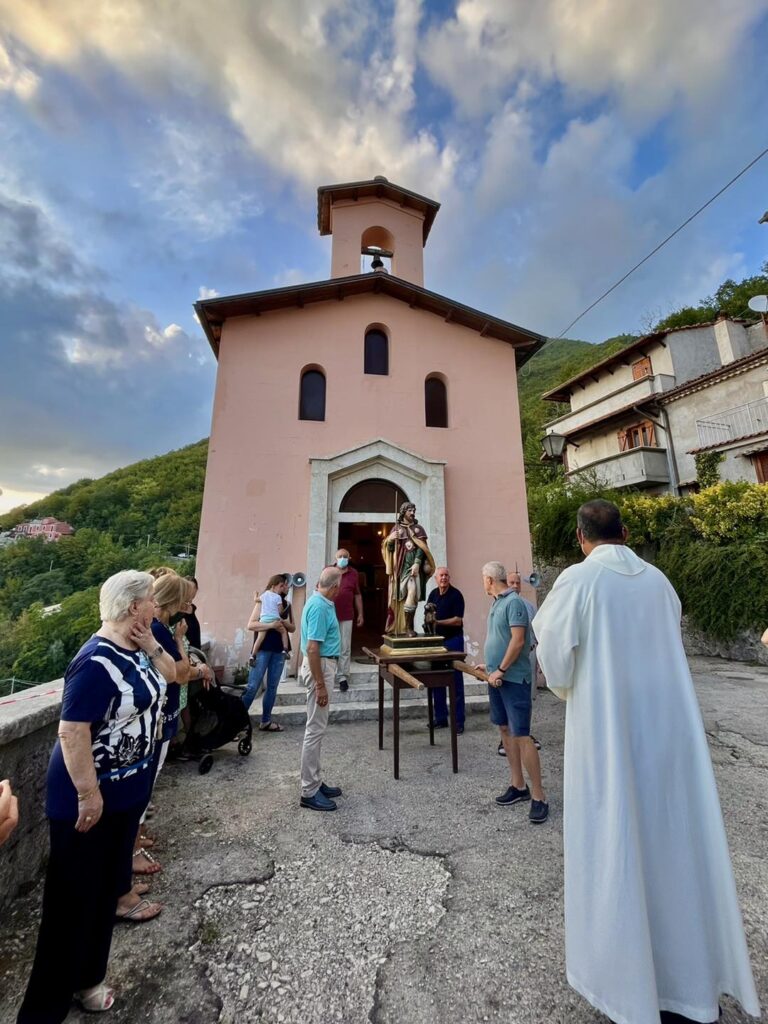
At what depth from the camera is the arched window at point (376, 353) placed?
32.3 ft

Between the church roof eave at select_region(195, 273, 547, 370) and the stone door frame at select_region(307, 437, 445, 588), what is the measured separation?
3.55 m

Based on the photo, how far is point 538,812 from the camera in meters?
3.39

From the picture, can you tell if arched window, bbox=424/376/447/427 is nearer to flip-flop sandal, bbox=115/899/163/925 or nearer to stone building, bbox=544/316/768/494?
stone building, bbox=544/316/768/494

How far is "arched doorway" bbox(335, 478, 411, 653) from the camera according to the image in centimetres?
890

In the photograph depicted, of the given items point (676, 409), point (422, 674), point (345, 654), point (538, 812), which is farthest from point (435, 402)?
point (676, 409)

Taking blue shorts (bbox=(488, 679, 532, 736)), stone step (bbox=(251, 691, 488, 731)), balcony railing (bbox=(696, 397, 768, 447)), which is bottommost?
stone step (bbox=(251, 691, 488, 731))

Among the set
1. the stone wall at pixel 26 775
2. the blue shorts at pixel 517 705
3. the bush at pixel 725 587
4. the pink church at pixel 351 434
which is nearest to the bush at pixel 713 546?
the bush at pixel 725 587

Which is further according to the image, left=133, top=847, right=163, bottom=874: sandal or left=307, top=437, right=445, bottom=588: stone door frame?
left=307, top=437, right=445, bottom=588: stone door frame

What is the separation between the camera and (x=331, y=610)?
3861 millimetres

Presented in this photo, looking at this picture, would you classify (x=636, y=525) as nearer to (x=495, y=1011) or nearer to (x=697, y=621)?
(x=697, y=621)

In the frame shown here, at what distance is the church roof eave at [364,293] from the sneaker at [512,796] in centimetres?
922

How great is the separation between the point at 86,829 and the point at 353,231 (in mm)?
13708

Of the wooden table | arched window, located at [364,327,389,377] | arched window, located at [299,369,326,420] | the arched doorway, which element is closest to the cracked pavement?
the wooden table

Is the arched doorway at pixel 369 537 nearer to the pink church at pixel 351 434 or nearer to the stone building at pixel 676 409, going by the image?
the pink church at pixel 351 434
